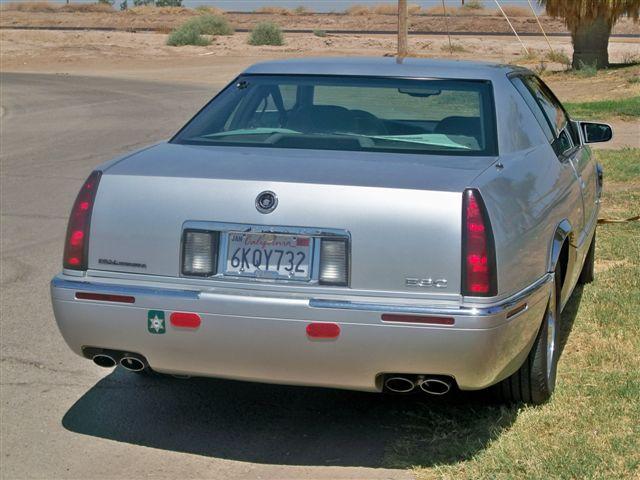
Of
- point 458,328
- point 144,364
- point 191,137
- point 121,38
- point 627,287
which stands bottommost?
point 121,38

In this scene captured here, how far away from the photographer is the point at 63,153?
1572 centimetres

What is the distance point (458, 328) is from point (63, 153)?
1239 cm

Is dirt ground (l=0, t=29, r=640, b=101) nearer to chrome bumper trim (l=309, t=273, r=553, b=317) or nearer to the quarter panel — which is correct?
the quarter panel

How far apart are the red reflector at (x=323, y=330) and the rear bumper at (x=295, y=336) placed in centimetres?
2

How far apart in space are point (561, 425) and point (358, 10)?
11672 centimetres

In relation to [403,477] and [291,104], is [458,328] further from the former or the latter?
[291,104]

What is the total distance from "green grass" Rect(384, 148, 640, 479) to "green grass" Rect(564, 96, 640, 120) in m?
13.7

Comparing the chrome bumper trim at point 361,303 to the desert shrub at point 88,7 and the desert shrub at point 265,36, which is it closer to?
the desert shrub at point 265,36

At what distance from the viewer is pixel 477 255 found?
4.24 metres

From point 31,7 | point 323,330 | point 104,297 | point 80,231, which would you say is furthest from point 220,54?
point 31,7

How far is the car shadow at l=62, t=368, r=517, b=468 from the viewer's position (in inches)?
187

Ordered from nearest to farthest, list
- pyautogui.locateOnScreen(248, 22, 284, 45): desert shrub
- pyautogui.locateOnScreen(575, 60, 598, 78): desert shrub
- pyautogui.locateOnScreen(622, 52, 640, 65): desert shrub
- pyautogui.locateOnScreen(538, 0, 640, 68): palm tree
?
pyautogui.locateOnScreen(538, 0, 640, 68): palm tree
pyautogui.locateOnScreen(575, 60, 598, 78): desert shrub
pyautogui.locateOnScreen(622, 52, 640, 65): desert shrub
pyautogui.locateOnScreen(248, 22, 284, 45): desert shrub

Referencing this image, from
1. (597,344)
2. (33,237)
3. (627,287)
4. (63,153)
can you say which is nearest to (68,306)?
(597,344)

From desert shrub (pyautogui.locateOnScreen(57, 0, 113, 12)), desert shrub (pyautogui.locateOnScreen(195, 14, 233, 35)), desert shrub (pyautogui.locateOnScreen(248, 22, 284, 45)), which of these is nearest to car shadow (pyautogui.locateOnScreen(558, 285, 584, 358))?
desert shrub (pyautogui.locateOnScreen(248, 22, 284, 45))
